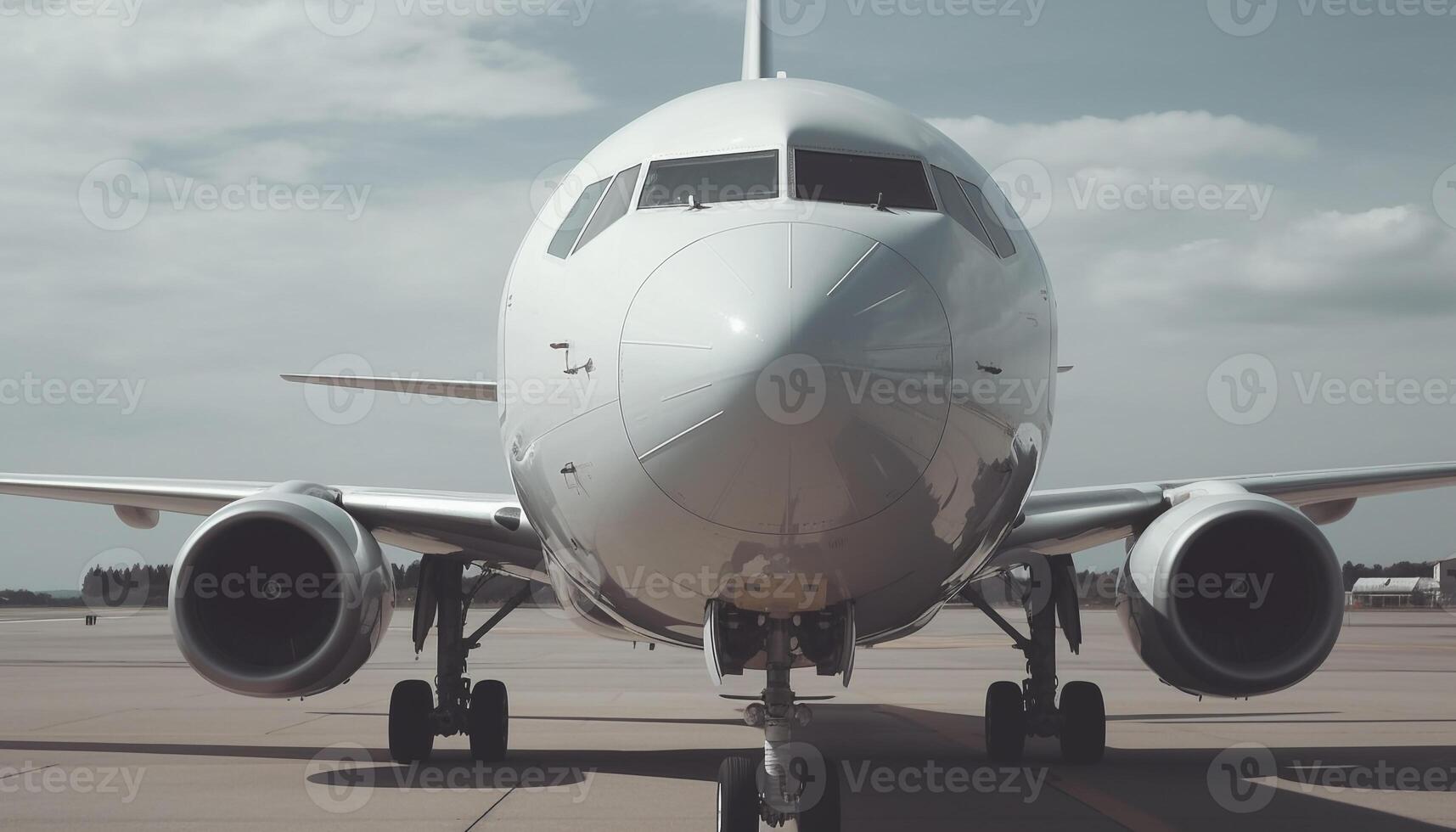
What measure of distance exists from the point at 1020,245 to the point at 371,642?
15.3 ft

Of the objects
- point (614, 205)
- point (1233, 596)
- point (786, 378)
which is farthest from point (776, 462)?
point (1233, 596)

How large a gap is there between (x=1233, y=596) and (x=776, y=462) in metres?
4.50

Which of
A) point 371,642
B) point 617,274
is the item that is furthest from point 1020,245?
point 371,642

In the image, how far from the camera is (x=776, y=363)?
446 cm

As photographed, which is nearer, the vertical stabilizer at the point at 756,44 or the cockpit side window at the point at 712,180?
the cockpit side window at the point at 712,180

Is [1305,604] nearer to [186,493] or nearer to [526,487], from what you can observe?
[526,487]

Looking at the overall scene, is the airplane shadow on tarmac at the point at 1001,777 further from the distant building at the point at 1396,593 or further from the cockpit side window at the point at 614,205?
the distant building at the point at 1396,593

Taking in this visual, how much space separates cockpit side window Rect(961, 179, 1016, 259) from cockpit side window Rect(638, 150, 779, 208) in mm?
1010

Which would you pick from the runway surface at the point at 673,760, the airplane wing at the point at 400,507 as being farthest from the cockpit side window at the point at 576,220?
the airplane wing at the point at 400,507

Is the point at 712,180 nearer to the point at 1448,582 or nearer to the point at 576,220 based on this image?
the point at 576,220

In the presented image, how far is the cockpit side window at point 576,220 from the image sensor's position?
20.0 ft

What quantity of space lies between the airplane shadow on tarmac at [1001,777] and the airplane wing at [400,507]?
1634 millimetres

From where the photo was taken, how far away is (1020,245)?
632 centimetres

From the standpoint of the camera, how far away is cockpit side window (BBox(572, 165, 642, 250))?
19.2 feet
